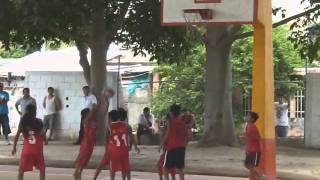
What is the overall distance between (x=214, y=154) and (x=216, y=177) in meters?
3.07

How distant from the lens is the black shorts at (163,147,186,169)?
39.3ft

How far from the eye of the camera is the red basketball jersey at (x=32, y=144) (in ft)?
36.5

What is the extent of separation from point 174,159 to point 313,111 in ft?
29.6

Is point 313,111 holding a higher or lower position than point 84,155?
higher

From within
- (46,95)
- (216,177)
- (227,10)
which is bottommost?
(216,177)

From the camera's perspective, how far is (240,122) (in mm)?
25016

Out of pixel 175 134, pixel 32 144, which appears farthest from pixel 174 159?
pixel 32 144

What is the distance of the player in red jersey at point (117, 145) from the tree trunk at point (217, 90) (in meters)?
7.38

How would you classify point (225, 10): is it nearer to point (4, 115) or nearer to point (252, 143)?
point (252, 143)

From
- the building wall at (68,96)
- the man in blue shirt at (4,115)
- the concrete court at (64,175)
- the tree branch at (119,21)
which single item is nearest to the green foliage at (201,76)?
the building wall at (68,96)

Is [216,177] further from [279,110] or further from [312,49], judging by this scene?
[279,110]

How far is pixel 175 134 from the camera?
12008 millimetres

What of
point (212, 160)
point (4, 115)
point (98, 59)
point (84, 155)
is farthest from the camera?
point (4, 115)

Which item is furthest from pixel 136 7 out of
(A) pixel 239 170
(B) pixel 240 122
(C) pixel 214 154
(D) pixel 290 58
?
(D) pixel 290 58
